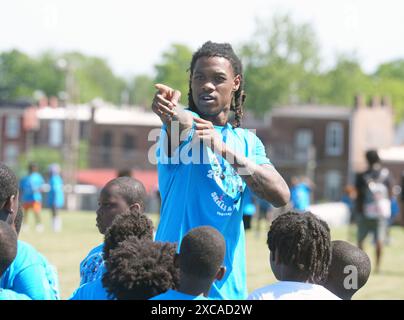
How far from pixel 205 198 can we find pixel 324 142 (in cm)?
6078

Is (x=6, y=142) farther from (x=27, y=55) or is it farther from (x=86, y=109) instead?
(x=27, y=55)

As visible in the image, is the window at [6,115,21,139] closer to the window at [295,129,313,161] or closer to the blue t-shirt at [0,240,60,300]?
the window at [295,129,313,161]

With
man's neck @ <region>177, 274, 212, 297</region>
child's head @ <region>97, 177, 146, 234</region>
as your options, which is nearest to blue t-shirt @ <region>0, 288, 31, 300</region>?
man's neck @ <region>177, 274, 212, 297</region>

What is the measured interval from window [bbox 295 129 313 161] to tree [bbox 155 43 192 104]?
15.0 meters

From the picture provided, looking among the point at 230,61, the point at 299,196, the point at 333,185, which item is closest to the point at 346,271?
the point at 230,61

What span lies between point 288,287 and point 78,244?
15658mm

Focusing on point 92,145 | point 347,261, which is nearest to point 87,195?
point 92,145

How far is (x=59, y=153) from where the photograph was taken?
81.2m

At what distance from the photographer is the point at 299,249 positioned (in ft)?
14.3

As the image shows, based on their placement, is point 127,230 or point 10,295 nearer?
point 10,295

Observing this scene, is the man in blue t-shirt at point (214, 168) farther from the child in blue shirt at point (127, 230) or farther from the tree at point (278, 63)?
the tree at point (278, 63)

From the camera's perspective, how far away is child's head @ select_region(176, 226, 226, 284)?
4.12 meters

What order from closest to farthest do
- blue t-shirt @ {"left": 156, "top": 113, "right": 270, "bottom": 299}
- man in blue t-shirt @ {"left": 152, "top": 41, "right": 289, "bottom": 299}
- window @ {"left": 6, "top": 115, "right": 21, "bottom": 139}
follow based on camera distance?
man in blue t-shirt @ {"left": 152, "top": 41, "right": 289, "bottom": 299}, blue t-shirt @ {"left": 156, "top": 113, "right": 270, "bottom": 299}, window @ {"left": 6, "top": 115, "right": 21, "bottom": 139}

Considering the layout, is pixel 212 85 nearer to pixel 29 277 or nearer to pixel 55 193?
pixel 29 277
